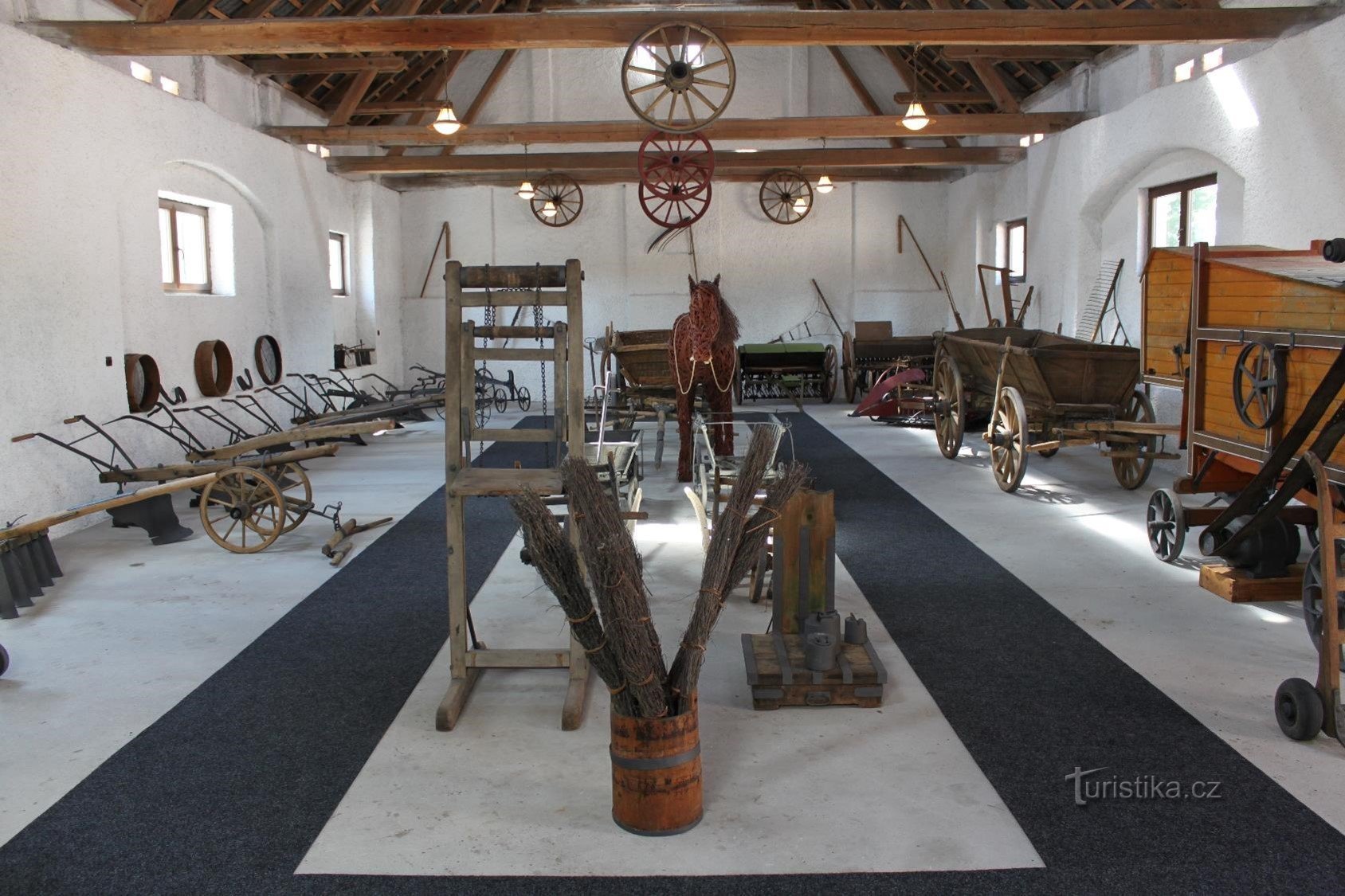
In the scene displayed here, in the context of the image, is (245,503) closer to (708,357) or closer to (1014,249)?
(708,357)

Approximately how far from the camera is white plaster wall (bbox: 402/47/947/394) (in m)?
15.8

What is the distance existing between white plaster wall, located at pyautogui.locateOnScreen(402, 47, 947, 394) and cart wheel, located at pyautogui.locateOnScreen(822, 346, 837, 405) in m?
1.35

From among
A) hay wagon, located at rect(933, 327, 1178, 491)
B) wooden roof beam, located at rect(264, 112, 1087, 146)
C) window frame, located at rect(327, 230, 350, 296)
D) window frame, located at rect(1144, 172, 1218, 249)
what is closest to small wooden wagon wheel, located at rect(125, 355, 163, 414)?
wooden roof beam, located at rect(264, 112, 1087, 146)

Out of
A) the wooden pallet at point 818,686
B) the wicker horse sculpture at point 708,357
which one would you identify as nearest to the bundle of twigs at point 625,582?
the wooden pallet at point 818,686

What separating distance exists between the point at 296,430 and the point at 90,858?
4.37m

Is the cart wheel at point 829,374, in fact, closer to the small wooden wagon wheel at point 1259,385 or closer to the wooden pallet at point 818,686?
the small wooden wagon wheel at point 1259,385

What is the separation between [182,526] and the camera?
6.93 metres

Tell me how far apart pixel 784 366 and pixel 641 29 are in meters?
7.91

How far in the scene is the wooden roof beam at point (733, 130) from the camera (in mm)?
11062

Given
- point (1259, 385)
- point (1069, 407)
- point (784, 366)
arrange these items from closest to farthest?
1. point (1259, 385)
2. point (1069, 407)
3. point (784, 366)

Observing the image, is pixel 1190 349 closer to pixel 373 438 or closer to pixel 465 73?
pixel 373 438

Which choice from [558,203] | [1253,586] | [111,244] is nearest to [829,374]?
[558,203]

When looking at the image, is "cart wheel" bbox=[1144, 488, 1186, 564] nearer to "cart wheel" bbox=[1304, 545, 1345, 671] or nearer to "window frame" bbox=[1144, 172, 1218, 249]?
"cart wheel" bbox=[1304, 545, 1345, 671]

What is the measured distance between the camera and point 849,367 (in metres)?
15.1
